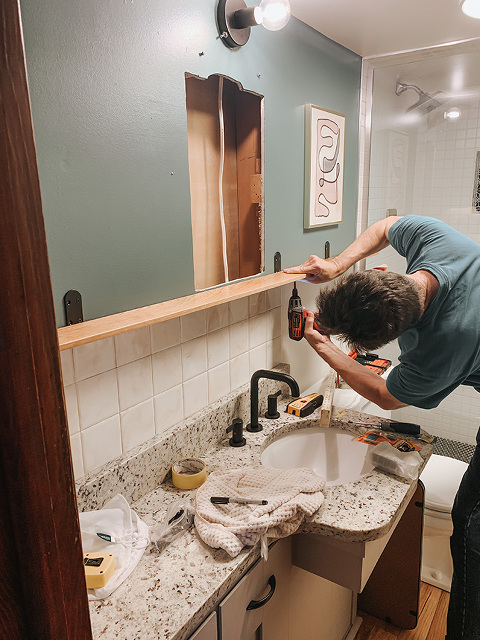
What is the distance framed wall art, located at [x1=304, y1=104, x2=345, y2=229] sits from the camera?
5.22 ft

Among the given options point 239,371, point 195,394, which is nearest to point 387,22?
point 239,371

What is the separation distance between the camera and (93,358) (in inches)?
43.9

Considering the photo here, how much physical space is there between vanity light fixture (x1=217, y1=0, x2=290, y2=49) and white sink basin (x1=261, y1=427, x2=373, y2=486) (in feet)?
4.01

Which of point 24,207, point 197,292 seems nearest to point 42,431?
point 24,207

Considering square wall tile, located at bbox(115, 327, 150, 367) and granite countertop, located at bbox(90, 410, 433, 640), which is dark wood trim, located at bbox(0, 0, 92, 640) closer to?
granite countertop, located at bbox(90, 410, 433, 640)

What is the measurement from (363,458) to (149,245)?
1028 millimetres

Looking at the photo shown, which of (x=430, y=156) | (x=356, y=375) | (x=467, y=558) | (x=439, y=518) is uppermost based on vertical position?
(x=430, y=156)

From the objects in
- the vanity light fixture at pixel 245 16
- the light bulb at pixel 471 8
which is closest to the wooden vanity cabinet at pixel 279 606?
the vanity light fixture at pixel 245 16

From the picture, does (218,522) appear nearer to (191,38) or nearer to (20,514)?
(20,514)

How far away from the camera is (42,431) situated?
0.43 meters

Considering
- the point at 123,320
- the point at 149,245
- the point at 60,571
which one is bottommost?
the point at 60,571

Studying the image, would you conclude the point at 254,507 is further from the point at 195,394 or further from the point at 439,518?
the point at 439,518

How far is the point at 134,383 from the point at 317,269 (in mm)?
682

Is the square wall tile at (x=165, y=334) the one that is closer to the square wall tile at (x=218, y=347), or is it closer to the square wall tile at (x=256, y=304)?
the square wall tile at (x=218, y=347)
